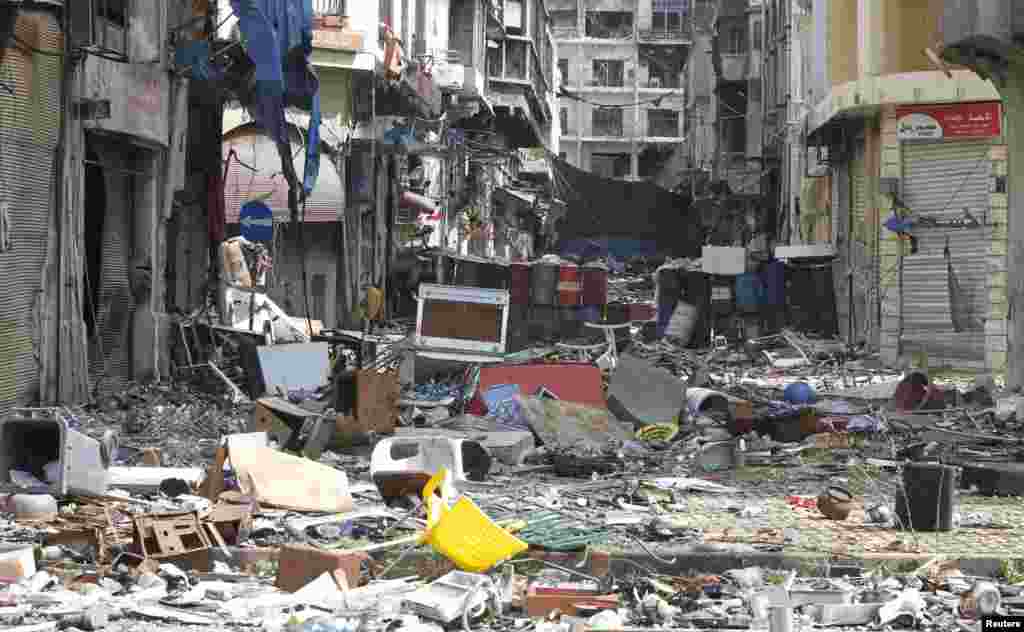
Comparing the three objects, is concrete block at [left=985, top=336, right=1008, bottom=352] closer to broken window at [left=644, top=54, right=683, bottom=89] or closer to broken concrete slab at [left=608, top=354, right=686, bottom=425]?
broken concrete slab at [left=608, top=354, right=686, bottom=425]

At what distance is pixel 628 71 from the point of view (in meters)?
98.6

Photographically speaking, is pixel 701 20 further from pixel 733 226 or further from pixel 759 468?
pixel 759 468

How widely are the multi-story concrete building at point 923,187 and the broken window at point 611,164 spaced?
6785 cm

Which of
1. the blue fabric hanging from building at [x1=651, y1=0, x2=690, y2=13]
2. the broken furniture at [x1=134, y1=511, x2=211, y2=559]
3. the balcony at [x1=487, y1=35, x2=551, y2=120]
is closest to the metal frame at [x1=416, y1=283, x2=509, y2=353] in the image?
the broken furniture at [x1=134, y1=511, x2=211, y2=559]

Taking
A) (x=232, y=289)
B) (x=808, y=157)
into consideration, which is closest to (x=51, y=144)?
(x=232, y=289)

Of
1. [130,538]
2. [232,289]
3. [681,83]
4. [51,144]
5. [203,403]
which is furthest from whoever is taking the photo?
[681,83]

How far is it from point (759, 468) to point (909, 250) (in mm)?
15913

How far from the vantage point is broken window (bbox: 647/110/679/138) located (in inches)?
3880

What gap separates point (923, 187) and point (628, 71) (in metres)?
71.1

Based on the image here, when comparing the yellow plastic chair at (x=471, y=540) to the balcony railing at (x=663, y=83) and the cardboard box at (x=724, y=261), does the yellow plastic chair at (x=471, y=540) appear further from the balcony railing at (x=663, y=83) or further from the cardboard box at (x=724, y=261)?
the balcony railing at (x=663, y=83)

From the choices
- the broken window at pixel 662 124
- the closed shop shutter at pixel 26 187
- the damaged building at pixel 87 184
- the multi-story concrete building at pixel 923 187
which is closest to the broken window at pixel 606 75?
the broken window at pixel 662 124

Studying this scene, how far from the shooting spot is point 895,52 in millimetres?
28609

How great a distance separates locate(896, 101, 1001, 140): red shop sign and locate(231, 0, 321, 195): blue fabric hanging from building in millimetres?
11432

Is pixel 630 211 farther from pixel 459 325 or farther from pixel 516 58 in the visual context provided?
pixel 459 325
